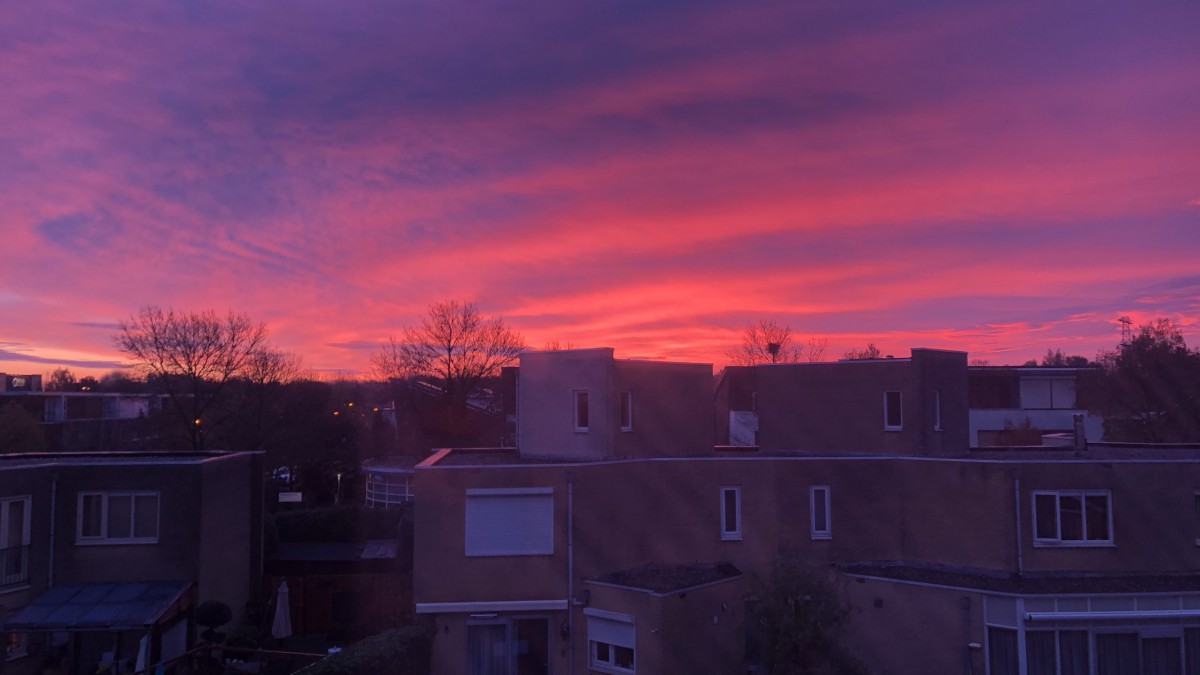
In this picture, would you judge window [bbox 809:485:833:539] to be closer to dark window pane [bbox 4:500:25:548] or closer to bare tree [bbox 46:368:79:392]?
dark window pane [bbox 4:500:25:548]

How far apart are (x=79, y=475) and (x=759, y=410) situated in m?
17.6

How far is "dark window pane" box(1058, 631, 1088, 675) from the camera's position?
1549 centimetres

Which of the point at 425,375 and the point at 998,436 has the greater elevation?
the point at 425,375

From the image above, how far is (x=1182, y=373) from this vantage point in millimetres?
34219

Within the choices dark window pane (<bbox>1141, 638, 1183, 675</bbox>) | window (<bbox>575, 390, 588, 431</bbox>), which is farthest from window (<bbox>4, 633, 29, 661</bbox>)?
dark window pane (<bbox>1141, 638, 1183, 675</bbox>)

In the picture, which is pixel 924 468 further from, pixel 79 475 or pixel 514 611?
pixel 79 475

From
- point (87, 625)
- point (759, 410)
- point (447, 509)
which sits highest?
point (759, 410)

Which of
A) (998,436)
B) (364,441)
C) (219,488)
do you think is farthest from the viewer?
(364,441)

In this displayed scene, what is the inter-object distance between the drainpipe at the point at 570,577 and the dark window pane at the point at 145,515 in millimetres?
10252

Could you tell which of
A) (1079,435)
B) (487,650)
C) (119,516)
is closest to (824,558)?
(487,650)

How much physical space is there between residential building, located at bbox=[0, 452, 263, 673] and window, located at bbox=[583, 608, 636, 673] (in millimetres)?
9367

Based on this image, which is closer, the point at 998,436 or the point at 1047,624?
the point at 1047,624

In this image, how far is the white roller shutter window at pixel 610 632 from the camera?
631 inches

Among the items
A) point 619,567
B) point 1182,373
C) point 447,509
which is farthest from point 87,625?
point 1182,373
